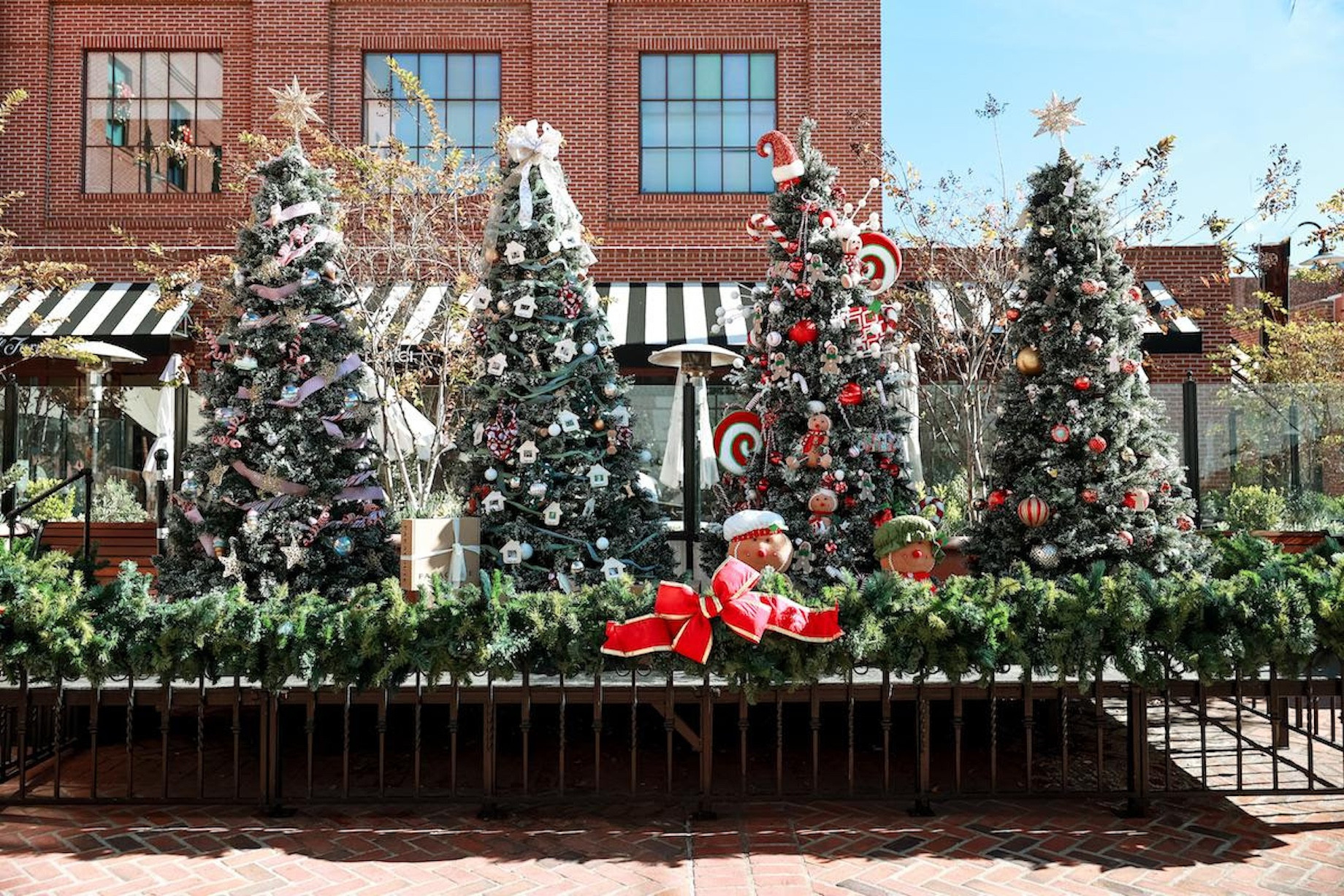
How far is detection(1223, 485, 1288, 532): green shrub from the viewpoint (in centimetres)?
1117

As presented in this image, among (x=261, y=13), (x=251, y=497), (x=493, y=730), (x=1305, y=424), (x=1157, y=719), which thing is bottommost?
(x=1157, y=719)

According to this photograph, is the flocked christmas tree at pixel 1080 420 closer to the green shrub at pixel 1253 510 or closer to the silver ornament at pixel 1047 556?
the silver ornament at pixel 1047 556

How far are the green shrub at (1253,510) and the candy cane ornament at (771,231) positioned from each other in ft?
20.3

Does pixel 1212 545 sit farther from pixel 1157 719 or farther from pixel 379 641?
pixel 379 641

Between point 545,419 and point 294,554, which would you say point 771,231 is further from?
point 294,554

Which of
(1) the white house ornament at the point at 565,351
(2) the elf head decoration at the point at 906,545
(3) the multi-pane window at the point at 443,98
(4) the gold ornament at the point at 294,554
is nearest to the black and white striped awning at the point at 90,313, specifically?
(3) the multi-pane window at the point at 443,98

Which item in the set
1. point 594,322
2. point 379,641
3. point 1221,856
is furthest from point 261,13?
point 1221,856

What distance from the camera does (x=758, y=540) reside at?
252 inches

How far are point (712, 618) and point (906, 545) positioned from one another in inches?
83.4

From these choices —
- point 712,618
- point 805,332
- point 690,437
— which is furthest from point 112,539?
point 712,618

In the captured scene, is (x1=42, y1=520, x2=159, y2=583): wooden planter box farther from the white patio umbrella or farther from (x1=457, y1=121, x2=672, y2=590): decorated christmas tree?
(x1=457, y1=121, x2=672, y2=590): decorated christmas tree

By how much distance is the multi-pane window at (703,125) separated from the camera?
53.7 feet

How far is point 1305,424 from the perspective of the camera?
1251cm

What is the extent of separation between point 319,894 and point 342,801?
1004 millimetres
